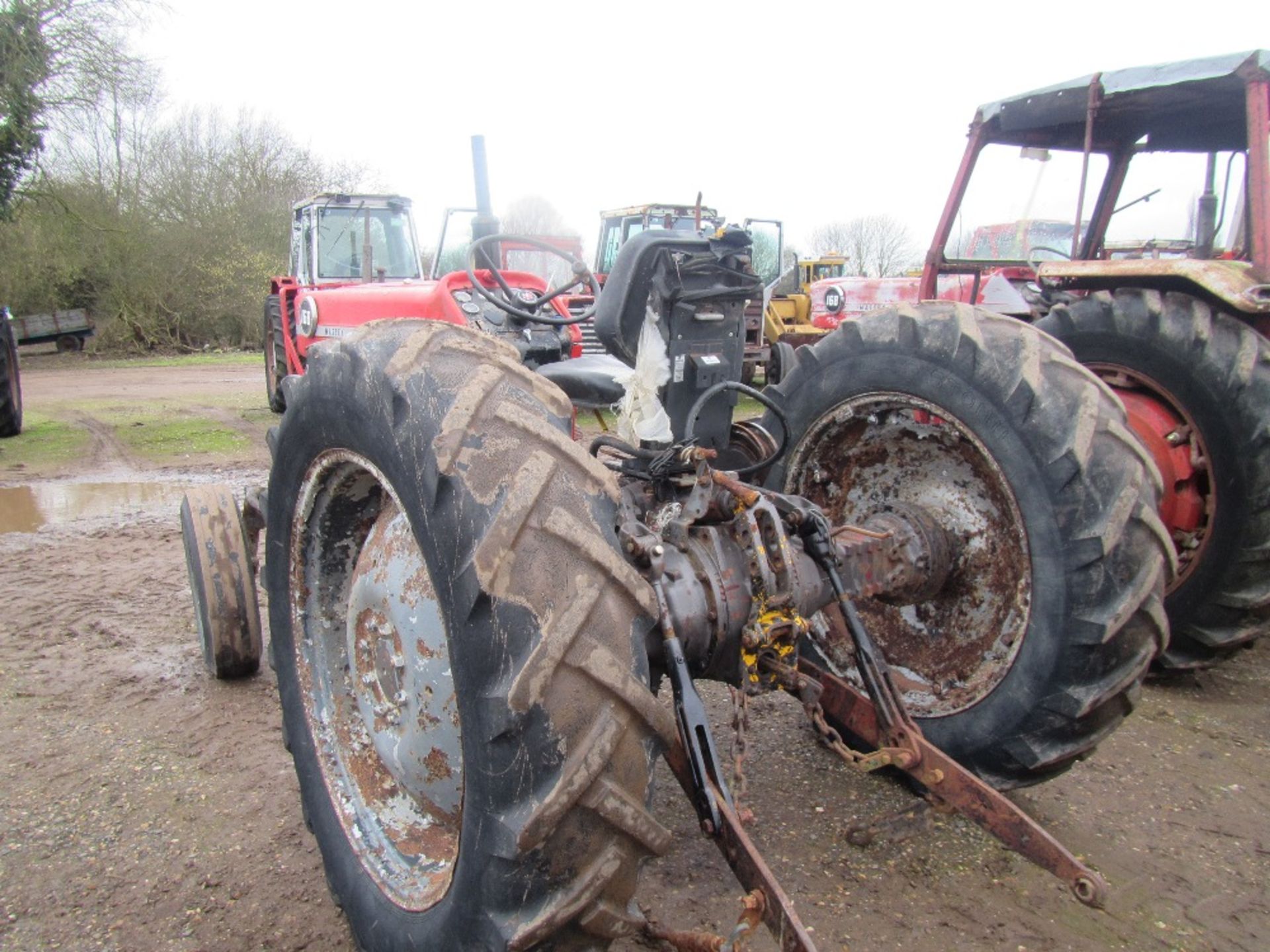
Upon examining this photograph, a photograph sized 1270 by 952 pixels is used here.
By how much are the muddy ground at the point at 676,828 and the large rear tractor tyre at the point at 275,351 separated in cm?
724

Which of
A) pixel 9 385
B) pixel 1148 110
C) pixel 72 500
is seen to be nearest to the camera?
pixel 1148 110

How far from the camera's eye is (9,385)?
9141 mm

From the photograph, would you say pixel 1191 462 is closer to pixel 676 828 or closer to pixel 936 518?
pixel 936 518

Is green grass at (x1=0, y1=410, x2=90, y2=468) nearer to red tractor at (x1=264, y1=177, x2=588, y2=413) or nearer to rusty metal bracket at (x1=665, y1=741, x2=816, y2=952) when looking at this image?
red tractor at (x1=264, y1=177, x2=588, y2=413)

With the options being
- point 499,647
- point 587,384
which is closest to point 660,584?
point 499,647

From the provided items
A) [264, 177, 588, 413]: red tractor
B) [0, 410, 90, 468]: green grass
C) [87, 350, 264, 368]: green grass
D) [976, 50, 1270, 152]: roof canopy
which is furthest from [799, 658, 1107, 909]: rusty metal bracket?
[87, 350, 264, 368]: green grass

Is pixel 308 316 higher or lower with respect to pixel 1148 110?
lower

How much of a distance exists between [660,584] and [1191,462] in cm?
268

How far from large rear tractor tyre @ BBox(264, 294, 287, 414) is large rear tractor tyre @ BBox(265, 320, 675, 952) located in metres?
9.58

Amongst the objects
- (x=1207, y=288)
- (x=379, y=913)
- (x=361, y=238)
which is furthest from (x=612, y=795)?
(x=361, y=238)

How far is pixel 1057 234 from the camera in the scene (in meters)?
4.93

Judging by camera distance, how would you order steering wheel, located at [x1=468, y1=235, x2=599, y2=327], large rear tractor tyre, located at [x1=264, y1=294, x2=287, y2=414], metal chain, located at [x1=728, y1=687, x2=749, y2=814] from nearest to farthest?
metal chain, located at [x1=728, y1=687, x2=749, y2=814]
steering wheel, located at [x1=468, y1=235, x2=599, y2=327]
large rear tractor tyre, located at [x1=264, y1=294, x2=287, y2=414]

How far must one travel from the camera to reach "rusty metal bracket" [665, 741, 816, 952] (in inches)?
56.9

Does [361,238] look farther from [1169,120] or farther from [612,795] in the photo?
[612,795]
